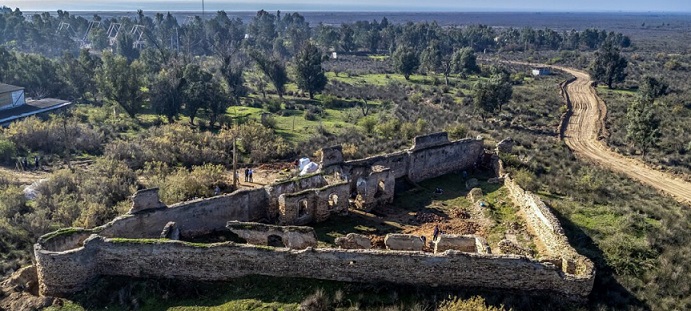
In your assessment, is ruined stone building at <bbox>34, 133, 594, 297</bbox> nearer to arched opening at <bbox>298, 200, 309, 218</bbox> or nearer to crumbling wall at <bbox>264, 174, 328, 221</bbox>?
crumbling wall at <bbox>264, 174, 328, 221</bbox>

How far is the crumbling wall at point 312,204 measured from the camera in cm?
2097

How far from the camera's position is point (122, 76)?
4131cm

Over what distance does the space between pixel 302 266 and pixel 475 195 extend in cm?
1219

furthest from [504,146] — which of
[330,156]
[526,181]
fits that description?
[330,156]

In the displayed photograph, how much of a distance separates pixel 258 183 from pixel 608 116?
40163 mm

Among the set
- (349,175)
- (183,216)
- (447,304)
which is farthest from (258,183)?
(447,304)

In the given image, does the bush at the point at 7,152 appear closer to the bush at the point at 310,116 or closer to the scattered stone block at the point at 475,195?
the bush at the point at 310,116

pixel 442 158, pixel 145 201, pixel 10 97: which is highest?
pixel 10 97

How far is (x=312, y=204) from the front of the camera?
21734 millimetres

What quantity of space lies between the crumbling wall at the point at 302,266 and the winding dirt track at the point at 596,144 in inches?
725

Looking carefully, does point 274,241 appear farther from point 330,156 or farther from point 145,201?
point 330,156

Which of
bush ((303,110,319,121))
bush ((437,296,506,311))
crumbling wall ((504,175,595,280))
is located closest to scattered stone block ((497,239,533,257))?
crumbling wall ((504,175,595,280))

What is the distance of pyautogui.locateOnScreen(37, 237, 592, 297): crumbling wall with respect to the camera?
15664 mm

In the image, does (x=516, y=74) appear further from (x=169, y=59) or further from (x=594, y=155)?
(x=169, y=59)
